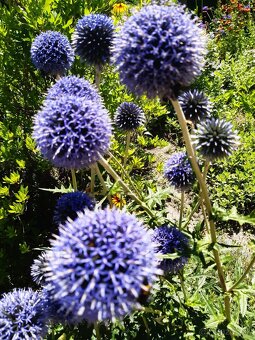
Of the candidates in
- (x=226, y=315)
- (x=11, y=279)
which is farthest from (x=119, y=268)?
(x=11, y=279)

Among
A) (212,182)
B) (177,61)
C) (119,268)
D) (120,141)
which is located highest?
(120,141)

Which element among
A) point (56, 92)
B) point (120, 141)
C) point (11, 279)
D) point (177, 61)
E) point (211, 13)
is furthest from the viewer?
point (211, 13)

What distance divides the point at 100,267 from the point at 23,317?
2.81 ft

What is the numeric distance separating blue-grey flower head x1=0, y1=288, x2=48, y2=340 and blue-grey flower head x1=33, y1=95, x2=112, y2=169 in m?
0.77

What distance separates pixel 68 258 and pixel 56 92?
3.53 ft

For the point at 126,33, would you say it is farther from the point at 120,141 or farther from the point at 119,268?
the point at 120,141

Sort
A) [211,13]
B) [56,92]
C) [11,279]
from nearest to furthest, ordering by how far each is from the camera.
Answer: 1. [56,92]
2. [11,279]
3. [211,13]

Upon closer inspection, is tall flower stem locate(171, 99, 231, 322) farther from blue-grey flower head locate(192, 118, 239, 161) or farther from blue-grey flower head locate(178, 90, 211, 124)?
blue-grey flower head locate(178, 90, 211, 124)

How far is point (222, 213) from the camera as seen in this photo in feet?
6.46

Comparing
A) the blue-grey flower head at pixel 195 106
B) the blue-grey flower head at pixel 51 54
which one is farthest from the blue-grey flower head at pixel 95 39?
the blue-grey flower head at pixel 195 106

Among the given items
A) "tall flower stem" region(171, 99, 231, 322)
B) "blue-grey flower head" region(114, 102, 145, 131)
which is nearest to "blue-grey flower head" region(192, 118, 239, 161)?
"tall flower stem" region(171, 99, 231, 322)

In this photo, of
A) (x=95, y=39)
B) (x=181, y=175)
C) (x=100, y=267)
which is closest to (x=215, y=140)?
(x=181, y=175)

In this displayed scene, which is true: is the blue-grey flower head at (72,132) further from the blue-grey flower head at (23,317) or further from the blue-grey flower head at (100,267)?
the blue-grey flower head at (23,317)

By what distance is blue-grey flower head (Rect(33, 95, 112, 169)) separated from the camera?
1956 mm
